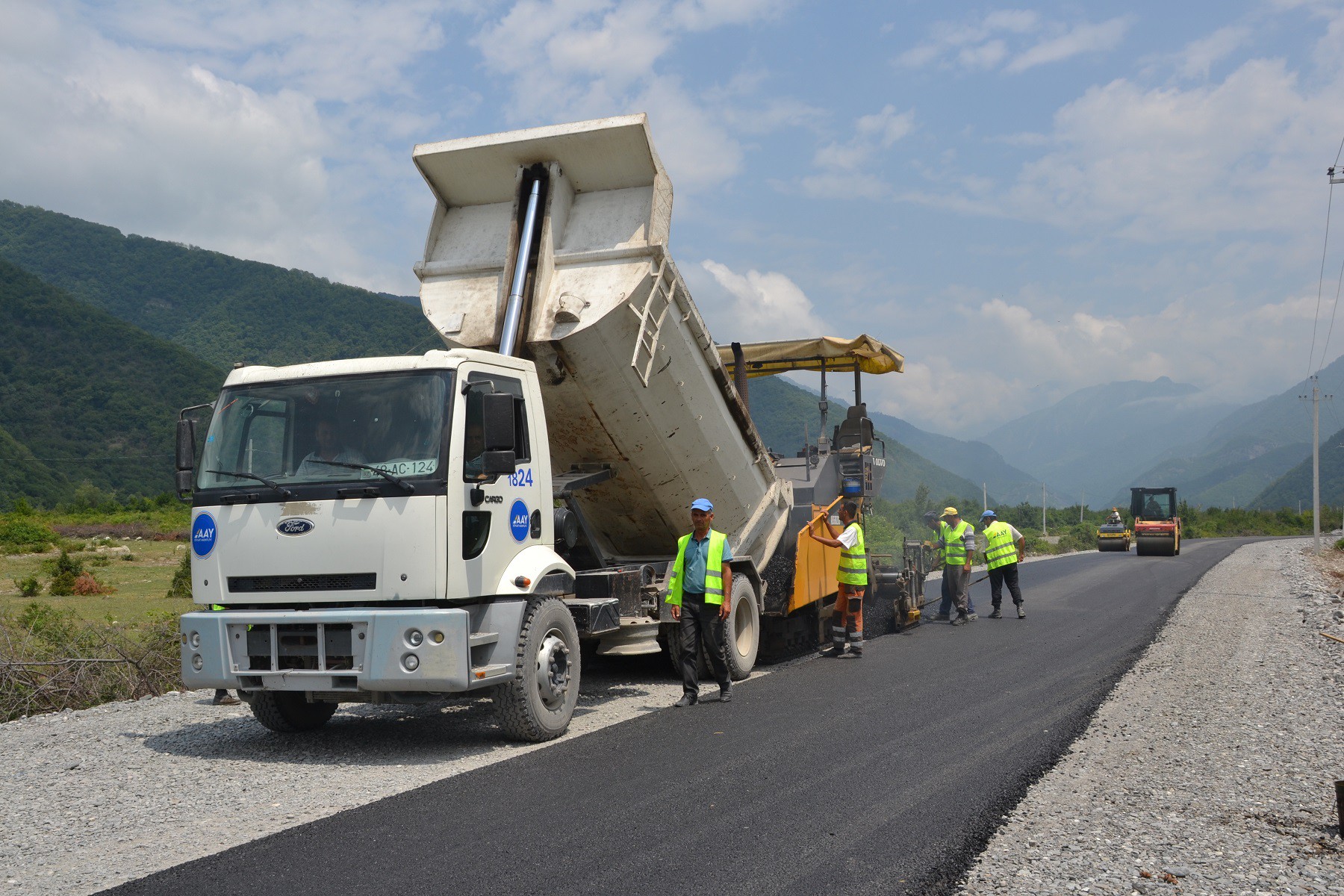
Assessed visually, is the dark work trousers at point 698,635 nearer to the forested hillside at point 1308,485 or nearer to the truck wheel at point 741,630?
the truck wheel at point 741,630

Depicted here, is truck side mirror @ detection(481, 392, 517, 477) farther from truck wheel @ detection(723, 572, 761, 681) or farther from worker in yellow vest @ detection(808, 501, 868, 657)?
worker in yellow vest @ detection(808, 501, 868, 657)

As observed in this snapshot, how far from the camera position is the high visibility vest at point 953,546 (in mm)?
13789

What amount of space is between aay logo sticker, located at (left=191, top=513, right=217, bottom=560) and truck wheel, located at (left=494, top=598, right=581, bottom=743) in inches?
76.0

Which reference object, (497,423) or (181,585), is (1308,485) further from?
(497,423)

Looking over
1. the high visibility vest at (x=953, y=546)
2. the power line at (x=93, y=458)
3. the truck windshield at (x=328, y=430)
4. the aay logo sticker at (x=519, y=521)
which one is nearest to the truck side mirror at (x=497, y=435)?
the truck windshield at (x=328, y=430)

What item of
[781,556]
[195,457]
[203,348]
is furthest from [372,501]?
[203,348]

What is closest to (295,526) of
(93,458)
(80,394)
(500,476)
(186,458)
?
(186,458)

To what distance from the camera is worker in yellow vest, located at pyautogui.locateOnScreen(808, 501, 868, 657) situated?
10664 millimetres

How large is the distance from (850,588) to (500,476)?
541 centimetres

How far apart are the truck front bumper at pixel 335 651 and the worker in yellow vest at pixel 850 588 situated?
5.14 m

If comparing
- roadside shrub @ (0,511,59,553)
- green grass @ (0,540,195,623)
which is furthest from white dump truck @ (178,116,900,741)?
roadside shrub @ (0,511,59,553)

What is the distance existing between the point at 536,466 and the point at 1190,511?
74.5 metres

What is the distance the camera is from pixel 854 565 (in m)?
10.8

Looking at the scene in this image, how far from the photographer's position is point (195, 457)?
6.54m
